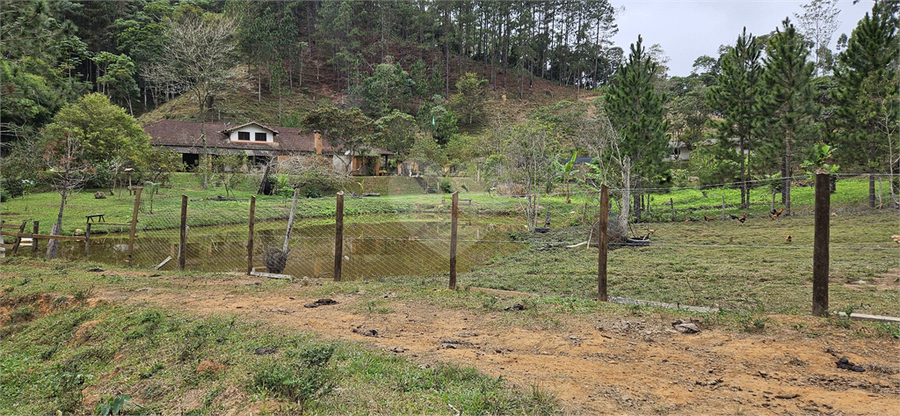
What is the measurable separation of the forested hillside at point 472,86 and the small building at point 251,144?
2572mm

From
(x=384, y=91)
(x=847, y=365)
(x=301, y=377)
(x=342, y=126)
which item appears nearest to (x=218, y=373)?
(x=301, y=377)

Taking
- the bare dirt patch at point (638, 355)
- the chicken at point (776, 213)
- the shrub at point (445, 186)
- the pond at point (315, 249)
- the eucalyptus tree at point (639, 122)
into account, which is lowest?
the pond at point (315, 249)

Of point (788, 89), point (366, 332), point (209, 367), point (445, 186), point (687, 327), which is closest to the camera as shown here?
point (209, 367)

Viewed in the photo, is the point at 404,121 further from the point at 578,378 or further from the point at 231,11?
the point at 578,378

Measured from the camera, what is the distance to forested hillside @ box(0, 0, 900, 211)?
65.4 ft

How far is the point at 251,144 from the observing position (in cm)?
3806

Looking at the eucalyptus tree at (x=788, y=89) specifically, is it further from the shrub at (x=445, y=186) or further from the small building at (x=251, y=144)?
the small building at (x=251, y=144)

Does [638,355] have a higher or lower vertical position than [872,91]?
lower

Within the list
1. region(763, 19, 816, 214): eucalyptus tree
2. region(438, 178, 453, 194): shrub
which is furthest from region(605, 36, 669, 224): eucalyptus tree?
region(438, 178, 453, 194): shrub

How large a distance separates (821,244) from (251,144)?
3933 centimetres

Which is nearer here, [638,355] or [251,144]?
[638,355]

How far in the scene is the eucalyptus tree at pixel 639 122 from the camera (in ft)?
70.4

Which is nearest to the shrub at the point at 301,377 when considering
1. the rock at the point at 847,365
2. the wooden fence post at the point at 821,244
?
the rock at the point at 847,365

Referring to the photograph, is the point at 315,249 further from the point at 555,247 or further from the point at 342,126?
the point at 342,126
